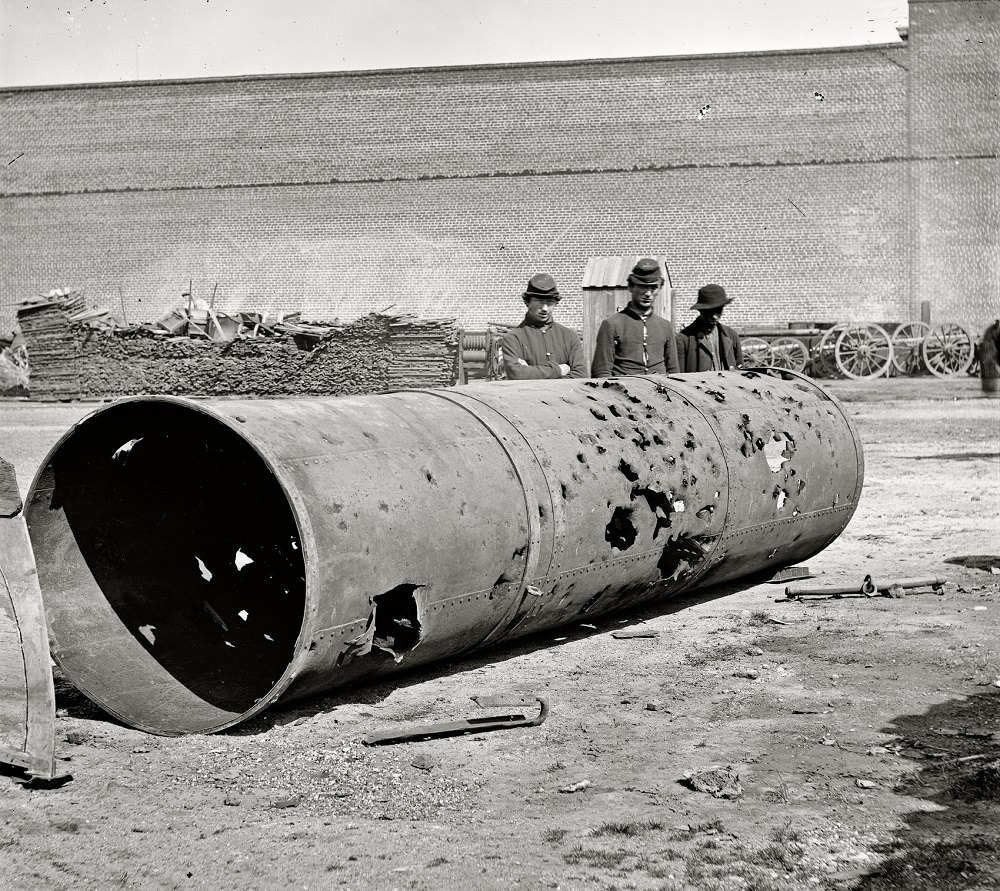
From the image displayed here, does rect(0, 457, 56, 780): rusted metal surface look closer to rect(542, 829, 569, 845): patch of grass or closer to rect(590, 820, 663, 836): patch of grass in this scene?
rect(542, 829, 569, 845): patch of grass

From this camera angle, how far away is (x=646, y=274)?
714 cm

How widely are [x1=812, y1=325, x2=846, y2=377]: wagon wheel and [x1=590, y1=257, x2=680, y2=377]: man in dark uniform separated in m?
17.4

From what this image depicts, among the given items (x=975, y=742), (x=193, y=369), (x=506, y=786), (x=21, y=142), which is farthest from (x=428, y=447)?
(x=21, y=142)

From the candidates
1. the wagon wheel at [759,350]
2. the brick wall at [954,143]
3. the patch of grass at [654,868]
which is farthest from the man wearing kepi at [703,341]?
the brick wall at [954,143]

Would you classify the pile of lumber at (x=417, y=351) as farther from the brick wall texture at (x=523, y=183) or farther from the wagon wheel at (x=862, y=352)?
the wagon wheel at (x=862, y=352)

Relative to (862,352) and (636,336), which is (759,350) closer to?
(862,352)

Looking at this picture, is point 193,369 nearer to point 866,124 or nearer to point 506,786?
point 866,124

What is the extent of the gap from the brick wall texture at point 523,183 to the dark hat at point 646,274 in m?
20.3

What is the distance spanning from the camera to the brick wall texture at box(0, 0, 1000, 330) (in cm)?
2627

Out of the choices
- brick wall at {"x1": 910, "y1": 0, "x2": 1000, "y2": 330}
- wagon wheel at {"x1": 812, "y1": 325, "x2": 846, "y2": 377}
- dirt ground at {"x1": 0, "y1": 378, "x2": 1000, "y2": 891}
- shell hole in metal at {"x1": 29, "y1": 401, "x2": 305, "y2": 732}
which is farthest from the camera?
brick wall at {"x1": 910, "y1": 0, "x2": 1000, "y2": 330}

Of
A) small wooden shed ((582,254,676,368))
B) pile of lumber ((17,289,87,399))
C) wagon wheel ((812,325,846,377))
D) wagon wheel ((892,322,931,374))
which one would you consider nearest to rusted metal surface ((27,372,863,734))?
small wooden shed ((582,254,676,368))

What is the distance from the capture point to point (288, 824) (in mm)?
3354

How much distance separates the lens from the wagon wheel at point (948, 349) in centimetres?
2342

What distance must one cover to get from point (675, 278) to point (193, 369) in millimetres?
11211
